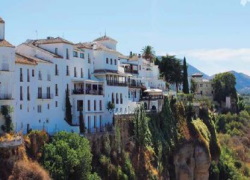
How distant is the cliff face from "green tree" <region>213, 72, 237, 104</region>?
45513mm

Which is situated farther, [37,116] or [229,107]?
[229,107]

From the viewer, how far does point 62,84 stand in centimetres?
6053

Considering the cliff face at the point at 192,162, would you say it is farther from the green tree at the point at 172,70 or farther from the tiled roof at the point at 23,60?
the green tree at the point at 172,70

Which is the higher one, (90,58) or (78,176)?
(90,58)

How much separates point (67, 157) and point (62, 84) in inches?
503

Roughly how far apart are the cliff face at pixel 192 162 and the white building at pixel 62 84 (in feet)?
26.2

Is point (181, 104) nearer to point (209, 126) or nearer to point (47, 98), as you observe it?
point (209, 126)

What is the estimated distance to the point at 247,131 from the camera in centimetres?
11375

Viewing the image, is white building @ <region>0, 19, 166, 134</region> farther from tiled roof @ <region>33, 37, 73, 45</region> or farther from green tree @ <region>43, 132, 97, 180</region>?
green tree @ <region>43, 132, 97, 180</region>

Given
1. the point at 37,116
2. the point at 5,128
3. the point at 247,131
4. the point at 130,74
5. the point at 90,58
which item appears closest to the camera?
the point at 5,128

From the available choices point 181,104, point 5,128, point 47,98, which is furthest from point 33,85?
point 181,104

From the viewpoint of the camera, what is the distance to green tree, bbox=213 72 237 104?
4774 inches

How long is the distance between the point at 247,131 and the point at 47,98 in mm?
67694

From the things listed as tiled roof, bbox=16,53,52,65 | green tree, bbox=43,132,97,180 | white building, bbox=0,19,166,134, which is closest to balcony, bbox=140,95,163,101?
white building, bbox=0,19,166,134
